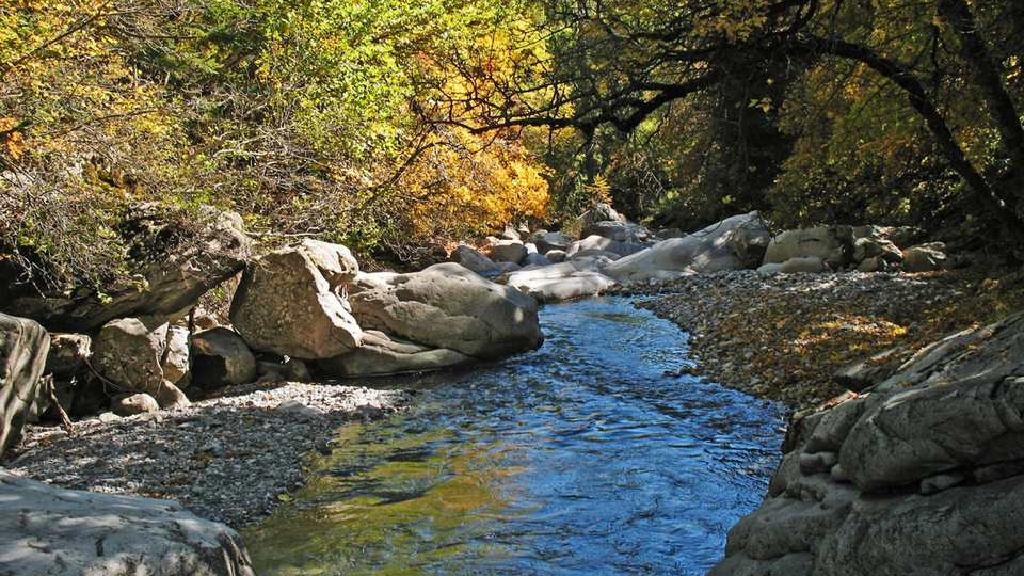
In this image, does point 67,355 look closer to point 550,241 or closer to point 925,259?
point 925,259

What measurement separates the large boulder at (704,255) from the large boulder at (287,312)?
41.7ft

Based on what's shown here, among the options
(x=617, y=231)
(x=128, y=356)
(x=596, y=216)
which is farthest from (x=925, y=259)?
(x=596, y=216)

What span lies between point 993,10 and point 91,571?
34.1ft

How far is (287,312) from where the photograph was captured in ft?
45.8

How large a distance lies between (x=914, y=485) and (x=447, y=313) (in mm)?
11237

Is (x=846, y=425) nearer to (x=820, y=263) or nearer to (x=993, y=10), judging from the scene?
(x=993, y=10)

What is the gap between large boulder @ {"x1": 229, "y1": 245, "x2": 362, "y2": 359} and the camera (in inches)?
549

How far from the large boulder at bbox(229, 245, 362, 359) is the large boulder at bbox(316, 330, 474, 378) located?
28 cm

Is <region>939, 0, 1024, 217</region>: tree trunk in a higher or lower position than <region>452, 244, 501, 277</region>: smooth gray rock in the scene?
higher

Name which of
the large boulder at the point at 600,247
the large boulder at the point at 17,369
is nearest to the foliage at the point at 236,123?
the large boulder at the point at 17,369

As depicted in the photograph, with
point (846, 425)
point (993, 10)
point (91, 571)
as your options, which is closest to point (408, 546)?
point (91, 571)

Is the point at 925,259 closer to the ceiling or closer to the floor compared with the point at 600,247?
closer to the floor

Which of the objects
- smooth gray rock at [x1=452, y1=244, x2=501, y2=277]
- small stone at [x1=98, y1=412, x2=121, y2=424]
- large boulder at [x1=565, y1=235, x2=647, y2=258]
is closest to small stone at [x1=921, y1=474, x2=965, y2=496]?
small stone at [x1=98, y1=412, x2=121, y2=424]

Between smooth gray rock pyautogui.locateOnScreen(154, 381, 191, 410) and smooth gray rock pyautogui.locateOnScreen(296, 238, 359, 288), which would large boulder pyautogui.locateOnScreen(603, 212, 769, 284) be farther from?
smooth gray rock pyautogui.locateOnScreen(154, 381, 191, 410)
